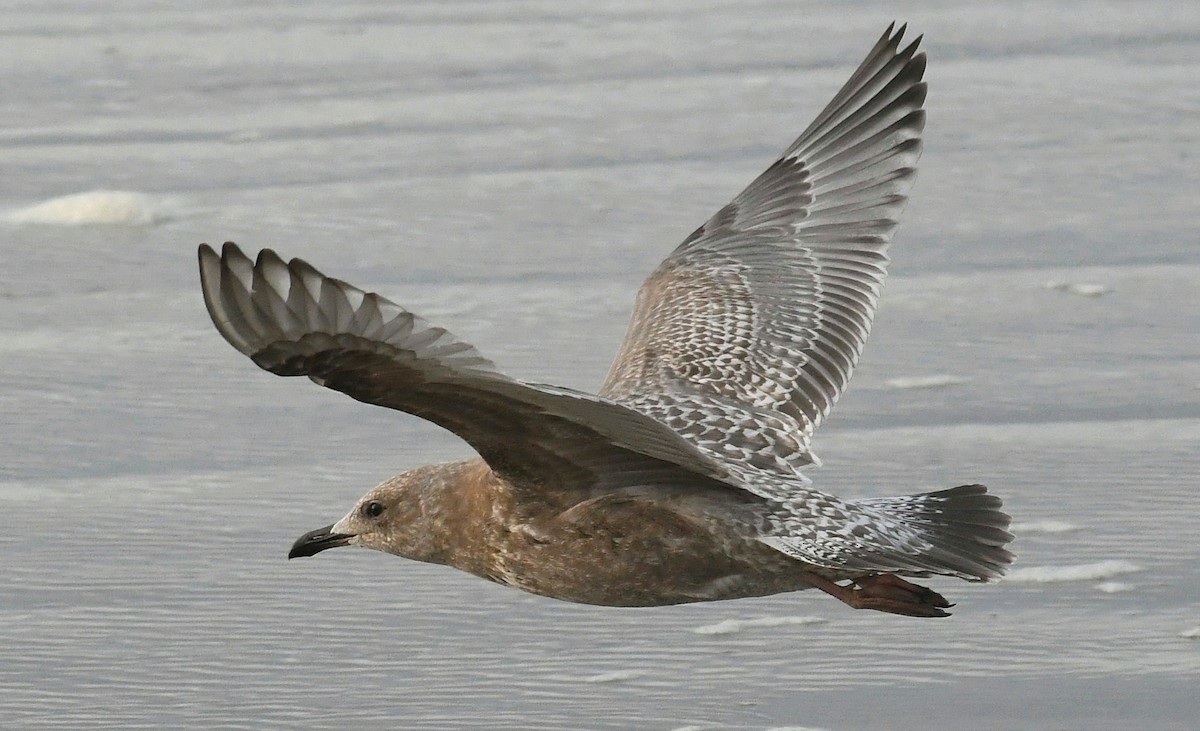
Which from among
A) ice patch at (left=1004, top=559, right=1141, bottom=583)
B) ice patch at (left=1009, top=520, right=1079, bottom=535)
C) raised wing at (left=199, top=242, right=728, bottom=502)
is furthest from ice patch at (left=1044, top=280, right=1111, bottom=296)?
raised wing at (left=199, top=242, right=728, bottom=502)

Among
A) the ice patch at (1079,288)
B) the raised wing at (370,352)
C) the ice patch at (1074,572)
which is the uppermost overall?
the ice patch at (1079,288)

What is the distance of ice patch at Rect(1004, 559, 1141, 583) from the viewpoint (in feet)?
16.4

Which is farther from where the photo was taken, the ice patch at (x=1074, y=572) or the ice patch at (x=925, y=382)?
the ice patch at (x=925, y=382)

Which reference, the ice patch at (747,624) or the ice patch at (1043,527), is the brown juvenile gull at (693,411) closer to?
the ice patch at (747,624)

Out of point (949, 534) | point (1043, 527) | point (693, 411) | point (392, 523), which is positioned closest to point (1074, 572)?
point (1043, 527)

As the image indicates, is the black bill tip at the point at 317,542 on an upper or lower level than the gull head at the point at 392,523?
lower

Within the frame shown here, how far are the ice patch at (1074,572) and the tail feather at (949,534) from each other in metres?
0.39

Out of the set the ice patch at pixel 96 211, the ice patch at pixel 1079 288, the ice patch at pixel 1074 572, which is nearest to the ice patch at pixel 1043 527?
the ice patch at pixel 1074 572

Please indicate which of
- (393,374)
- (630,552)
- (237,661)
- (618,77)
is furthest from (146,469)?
(618,77)

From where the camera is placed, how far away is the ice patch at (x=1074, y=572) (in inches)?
197

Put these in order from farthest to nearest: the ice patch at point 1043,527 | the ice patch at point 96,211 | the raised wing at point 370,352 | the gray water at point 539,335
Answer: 1. the ice patch at point 96,211
2. the ice patch at point 1043,527
3. the gray water at point 539,335
4. the raised wing at point 370,352

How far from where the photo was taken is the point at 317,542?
16.0 feet

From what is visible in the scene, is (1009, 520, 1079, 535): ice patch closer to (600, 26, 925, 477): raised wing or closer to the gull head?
(600, 26, 925, 477): raised wing

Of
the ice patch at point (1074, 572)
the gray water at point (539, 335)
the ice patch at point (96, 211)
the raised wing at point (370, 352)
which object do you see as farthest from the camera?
the ice patch at point (96, 211)
